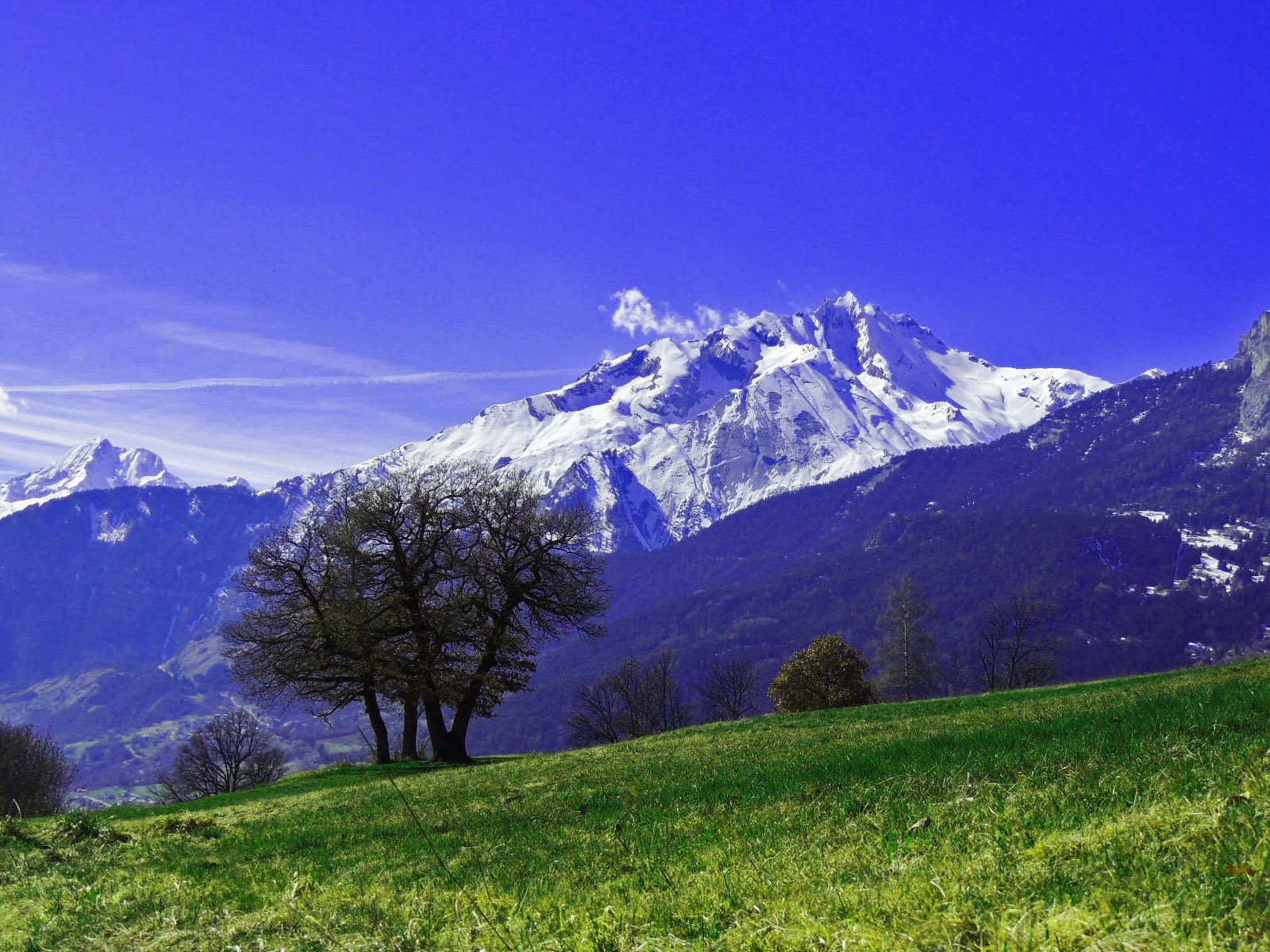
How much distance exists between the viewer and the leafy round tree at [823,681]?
63938 mm

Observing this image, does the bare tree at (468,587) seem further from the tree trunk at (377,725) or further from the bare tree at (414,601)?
the tree trunk at (377,725)

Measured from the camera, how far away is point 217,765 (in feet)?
372

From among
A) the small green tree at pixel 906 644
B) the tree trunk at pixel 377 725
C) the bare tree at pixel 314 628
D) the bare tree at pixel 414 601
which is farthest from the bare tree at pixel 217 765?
the bare tree at pixel 414 601

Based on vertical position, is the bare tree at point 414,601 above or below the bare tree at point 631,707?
above

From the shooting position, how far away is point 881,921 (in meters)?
5.01

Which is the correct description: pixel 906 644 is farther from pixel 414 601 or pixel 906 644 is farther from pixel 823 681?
pixel 414 601

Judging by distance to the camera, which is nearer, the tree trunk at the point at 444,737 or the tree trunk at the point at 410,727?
the tree trunk at the point at 444,737

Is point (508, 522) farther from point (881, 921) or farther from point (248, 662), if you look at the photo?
point (881, 921)

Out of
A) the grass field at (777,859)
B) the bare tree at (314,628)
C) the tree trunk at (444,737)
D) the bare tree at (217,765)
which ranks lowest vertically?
the bare tree at (217,765)

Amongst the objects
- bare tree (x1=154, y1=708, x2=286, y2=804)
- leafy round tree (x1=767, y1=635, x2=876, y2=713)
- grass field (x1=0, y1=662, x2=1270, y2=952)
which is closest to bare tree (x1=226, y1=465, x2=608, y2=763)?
grass field (x1=0, y1=662, x2=1270, y2=952)

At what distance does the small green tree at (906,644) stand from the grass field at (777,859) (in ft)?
183

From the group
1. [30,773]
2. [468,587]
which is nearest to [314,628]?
[468,587]

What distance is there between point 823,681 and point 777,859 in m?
61.0

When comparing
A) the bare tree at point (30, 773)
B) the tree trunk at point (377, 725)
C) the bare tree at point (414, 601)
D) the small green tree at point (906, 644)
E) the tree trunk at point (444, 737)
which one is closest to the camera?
the bare tree at point (414, 601)
